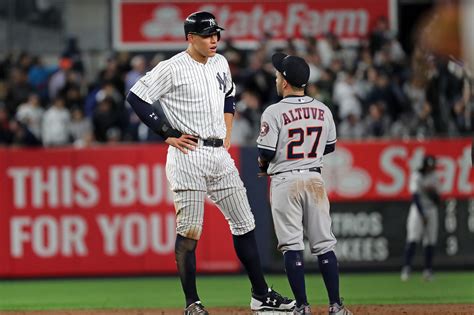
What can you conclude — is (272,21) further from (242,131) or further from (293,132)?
(293,132)

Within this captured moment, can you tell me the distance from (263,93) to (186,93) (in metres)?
9.82

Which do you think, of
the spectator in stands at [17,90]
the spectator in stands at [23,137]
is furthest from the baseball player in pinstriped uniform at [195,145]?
the spectator in stands at [17,90]

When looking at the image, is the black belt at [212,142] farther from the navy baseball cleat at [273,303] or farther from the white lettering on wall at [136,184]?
the white lettering on wall at [136,184]

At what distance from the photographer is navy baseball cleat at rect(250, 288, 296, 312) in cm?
952

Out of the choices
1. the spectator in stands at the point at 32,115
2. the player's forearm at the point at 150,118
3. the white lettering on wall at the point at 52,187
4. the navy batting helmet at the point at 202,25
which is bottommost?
the white lettering on wall at the point at 52,187

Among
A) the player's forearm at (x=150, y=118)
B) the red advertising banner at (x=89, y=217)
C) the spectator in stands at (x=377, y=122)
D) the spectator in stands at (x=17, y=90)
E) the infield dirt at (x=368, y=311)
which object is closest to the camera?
the player's forearm at (x=150, y=118)

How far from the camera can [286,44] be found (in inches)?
797

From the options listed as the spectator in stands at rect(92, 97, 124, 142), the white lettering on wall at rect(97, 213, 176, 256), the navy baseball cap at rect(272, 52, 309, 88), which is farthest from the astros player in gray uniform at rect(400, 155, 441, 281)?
the navy baseball cap at rect(272, 52, 309, 88)

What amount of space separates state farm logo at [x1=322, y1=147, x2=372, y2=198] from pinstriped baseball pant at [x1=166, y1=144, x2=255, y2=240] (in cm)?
784

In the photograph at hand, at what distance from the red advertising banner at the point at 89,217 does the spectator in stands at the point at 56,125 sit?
1.34 metres

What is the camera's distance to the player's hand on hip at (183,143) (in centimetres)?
930

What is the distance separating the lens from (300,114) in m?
9.27

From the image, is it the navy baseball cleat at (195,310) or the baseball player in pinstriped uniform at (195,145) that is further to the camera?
the baseball player in pinstriped uniform at (195,145)

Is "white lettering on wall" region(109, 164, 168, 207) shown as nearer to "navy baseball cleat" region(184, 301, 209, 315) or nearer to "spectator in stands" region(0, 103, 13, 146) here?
"spectator in stands" region(0, 103, 13, 146)
